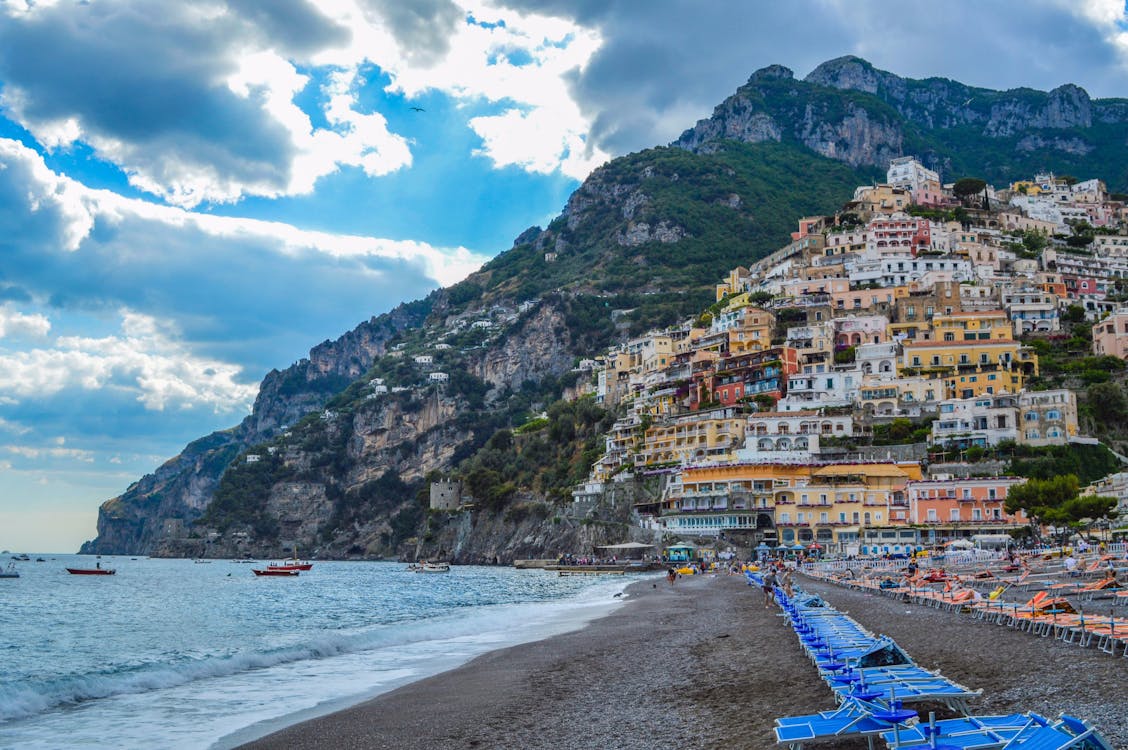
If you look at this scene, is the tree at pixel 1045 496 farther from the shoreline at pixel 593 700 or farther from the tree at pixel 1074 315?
the tree at pixel 1074 315

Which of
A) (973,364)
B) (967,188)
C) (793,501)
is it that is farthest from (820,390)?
(967,188)

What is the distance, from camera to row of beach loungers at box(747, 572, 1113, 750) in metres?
8.86

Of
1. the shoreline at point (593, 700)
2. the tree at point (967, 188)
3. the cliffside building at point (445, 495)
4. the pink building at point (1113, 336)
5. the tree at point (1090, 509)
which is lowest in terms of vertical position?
the shoreline at point (593, 700)

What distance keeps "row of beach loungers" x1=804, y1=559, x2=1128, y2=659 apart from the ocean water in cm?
1138

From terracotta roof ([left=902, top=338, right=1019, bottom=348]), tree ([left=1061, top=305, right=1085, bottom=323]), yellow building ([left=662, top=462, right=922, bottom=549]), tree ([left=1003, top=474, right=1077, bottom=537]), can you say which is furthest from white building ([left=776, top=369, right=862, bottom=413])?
tree ([left=1003, top=474, right=1077, bottom=537])

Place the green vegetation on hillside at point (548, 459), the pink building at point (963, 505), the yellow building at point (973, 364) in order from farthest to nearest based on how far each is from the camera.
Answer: the green vegetation on hillside at point (548, 459) → the yellow building at point (973, 364) → the pink building at point (963, 505)

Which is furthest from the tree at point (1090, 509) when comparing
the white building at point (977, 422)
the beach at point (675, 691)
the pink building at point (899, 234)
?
the pink building at point (899, 234)

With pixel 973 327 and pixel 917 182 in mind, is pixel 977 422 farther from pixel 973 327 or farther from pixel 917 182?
pixel 917 182

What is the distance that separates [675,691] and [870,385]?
223 ft

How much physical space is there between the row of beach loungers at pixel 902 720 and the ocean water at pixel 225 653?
881 centimetres

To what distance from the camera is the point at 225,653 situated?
2703 cm

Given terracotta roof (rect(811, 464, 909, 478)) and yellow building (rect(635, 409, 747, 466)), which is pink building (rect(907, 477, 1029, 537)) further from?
yellow building (rect(635, 409, 747, 466))

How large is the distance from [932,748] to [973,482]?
197 ft

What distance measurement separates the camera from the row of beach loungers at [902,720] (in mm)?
8859
